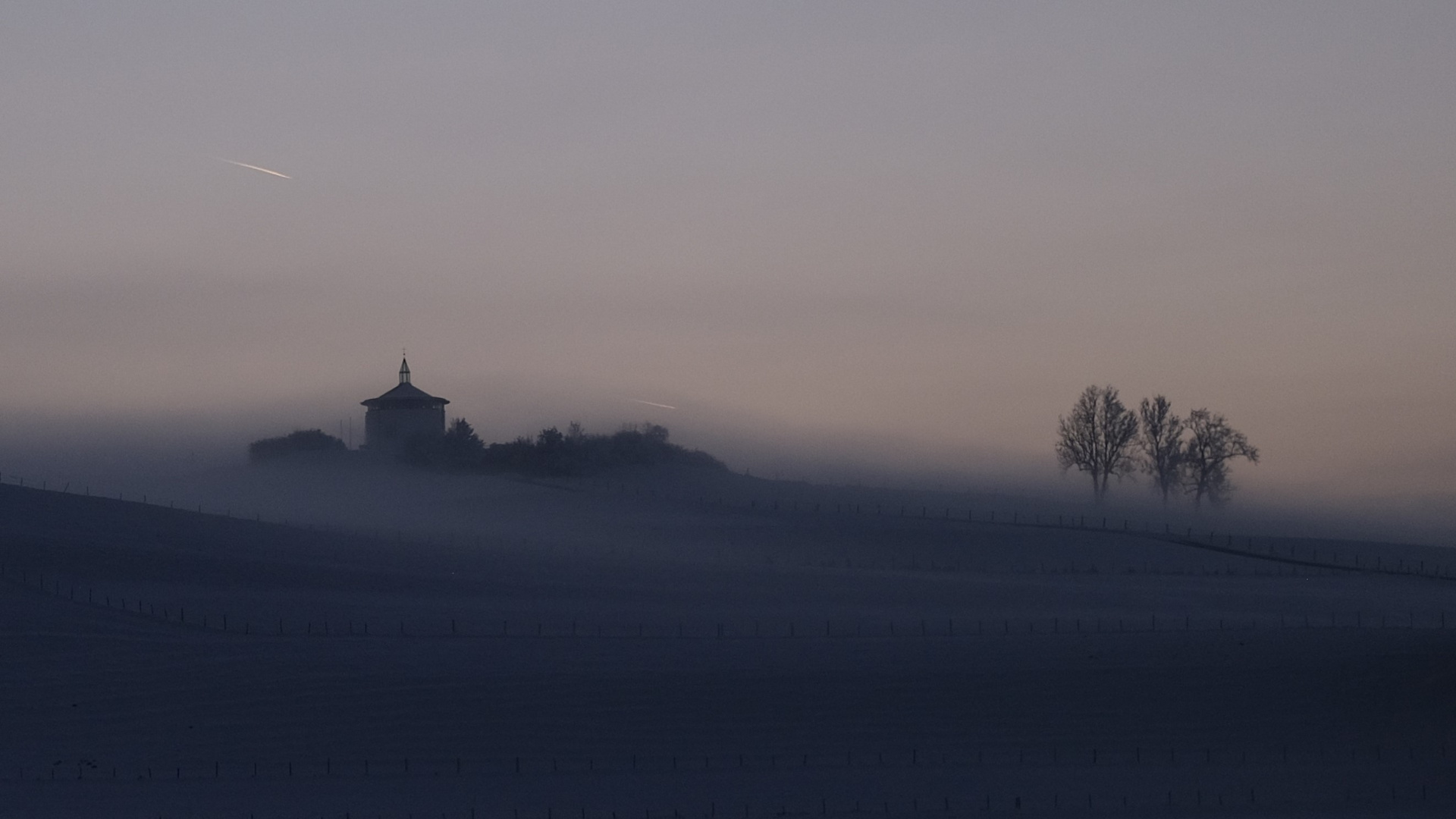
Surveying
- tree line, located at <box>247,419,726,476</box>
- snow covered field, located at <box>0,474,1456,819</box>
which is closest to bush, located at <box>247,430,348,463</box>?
tree line, located at <box>247,419,726,476</box>

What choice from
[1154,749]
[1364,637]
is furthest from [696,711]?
[1364,637]

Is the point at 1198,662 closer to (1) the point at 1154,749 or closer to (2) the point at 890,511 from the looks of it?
(1) the point at 1154,749

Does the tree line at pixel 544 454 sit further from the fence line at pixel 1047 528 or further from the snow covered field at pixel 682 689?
the snow covered field at pixel 682 689

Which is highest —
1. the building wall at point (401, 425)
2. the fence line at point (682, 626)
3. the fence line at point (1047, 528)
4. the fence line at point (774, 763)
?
the building wall at point (401, 425)

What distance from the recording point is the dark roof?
7600cm

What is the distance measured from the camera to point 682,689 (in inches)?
969

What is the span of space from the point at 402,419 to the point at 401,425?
0.38 metres

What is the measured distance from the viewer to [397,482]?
239 ft

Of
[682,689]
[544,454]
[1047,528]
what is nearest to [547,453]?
[544,454]

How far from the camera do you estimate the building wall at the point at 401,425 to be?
77.1 metres

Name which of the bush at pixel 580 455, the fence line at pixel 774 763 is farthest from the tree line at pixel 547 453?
the fence line at pixel 774 763

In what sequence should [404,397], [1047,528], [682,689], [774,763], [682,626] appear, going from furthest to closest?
[404,397], [1047,528], [682,626], [682,689], [774,763]

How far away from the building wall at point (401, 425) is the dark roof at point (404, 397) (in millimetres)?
481

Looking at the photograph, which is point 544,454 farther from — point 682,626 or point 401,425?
point 682,626
